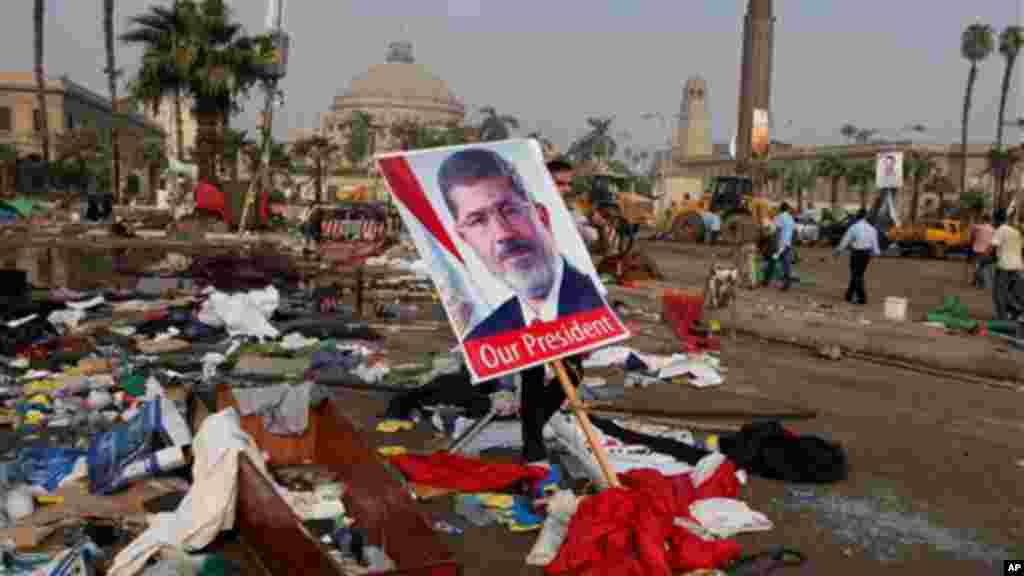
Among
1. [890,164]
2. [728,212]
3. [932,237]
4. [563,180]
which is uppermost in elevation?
[890,164]

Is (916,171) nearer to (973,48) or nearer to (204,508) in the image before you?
(973,48)

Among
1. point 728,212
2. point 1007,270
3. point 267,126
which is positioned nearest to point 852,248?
point 1007,270

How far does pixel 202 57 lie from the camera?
110 ft

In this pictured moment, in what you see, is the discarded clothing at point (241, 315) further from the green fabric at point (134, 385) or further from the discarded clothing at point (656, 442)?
the discarded clothing at point (656, 442)

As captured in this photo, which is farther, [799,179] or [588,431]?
[799,179]

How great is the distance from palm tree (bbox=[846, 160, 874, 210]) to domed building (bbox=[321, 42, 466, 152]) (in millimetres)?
64269

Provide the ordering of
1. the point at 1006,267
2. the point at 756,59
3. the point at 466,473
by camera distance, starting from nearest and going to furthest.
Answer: the point at 466,473 < the point at 1006,267 < the point at 756,59

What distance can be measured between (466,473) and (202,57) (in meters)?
31.5

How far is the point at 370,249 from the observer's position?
18969 mm

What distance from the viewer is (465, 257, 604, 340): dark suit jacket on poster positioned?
482 cm

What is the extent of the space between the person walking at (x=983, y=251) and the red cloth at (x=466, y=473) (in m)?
14.7

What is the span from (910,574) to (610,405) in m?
2.89

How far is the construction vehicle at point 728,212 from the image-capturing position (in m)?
32.2

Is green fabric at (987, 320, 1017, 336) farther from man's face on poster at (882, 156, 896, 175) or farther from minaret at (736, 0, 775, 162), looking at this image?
minaret at (736, 0, 775, 162)
